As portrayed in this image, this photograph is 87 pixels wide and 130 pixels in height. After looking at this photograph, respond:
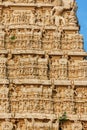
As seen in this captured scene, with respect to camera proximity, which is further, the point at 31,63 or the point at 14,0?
the point at 14,0

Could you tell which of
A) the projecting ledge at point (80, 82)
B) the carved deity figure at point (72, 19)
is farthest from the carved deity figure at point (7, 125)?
the carved deity figure at point (72, 19)

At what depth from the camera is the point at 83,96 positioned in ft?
90.5

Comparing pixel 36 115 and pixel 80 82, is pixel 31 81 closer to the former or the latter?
pixel 36 115

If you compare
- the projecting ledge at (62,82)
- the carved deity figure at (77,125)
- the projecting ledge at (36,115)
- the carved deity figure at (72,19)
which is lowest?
the carved deity figure at (77,125)

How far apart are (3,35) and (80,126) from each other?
5.75 m

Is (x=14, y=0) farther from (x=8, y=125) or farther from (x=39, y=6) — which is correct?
(x=8, y=125)

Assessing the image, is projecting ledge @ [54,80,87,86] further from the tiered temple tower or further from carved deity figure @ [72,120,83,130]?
carved deity figure @ [72,120,83,130]

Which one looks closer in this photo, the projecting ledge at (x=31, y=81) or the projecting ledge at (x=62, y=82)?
the projecting ledge at (x=31, y=81)

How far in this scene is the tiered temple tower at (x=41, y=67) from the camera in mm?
26734

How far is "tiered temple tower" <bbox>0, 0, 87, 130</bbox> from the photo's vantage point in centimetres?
2673

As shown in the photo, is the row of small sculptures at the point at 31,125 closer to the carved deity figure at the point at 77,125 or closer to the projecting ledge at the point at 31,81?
the carved deity figure at the point at 77,125

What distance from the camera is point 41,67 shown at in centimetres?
2766

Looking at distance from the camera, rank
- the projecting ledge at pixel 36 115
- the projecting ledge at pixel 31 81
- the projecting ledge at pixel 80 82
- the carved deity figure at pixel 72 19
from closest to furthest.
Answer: the projecting ledge at pixel 36 115 → the projecting ledge at pixel 31 81 → the projecting ledge at pixel 80 82 → the carved deity figure at pixel 72 19

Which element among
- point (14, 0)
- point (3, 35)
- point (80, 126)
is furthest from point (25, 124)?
point (14, 0)
